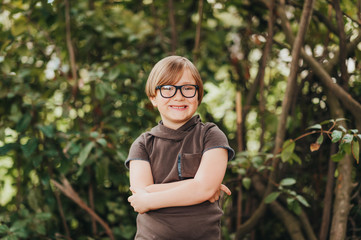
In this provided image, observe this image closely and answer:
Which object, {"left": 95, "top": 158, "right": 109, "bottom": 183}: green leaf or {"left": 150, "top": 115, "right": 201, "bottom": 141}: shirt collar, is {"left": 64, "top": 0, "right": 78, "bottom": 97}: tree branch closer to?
{"left": 95, "top": 158, "right": 109, "bottom": 183}: green leaf

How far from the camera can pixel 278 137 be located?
2451mm

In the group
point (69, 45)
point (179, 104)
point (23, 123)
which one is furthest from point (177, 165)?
point (69, 45)

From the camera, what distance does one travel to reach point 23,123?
2.57m

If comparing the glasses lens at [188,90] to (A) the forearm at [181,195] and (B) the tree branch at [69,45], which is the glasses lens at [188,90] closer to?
(A) the forearm at [181,195]

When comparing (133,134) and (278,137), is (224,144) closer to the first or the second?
(278,137)

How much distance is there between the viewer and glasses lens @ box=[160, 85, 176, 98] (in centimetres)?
156

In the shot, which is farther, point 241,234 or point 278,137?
point 241,234

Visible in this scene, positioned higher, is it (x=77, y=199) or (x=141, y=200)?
(x=141, y=200)

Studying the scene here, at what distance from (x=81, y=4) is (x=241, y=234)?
87.3 inches

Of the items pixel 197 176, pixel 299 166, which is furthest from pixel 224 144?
pixel 299 166

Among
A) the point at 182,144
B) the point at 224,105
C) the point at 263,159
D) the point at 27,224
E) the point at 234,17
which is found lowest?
the point at 27,224

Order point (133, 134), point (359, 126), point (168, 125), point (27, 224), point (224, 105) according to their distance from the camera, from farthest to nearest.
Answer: point (224, 105)
point (133, 134)
point (27, 224)
point (359, 126)
point (168, 125)

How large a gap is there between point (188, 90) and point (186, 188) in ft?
1.26

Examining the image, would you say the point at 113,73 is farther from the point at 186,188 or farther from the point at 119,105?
the point at 186,188
